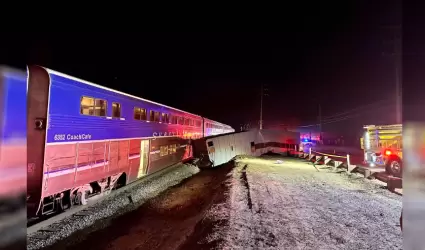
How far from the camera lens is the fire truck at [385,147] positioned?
1491 cm

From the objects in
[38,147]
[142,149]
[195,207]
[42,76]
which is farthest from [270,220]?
[142,149]

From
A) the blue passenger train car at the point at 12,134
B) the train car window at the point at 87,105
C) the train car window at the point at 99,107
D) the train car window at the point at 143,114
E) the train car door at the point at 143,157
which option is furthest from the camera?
the train car door at the point at 143,157

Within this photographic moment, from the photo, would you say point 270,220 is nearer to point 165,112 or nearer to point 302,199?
point 302,199

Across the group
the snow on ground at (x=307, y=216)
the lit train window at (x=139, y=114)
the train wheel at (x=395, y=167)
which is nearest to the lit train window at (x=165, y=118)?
the lit train window at (x=139, y=114)

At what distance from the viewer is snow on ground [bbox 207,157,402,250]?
5.83 meters

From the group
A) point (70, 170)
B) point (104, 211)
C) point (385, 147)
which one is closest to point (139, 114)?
point (104, 211)

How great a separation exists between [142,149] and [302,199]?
6882 millimetres

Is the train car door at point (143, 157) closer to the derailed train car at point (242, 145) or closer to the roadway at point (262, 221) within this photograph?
the roadway at point (262, 221)

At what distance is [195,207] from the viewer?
10.4m

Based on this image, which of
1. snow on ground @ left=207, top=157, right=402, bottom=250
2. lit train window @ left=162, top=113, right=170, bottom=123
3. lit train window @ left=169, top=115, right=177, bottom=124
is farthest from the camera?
lit train window @ left=169, top=115, right=177, bottom=124

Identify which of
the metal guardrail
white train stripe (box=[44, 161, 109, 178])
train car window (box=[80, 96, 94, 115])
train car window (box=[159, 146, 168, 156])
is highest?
train car window (box=[80, 96, 94, 115])

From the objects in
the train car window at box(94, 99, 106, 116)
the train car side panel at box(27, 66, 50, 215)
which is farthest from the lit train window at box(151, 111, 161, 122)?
the train car side panel at box(27, 66, 50, 215)

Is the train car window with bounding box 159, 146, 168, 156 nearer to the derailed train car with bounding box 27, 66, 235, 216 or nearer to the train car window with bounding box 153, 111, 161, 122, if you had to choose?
the derailed train car with bounding box 27, 66, 235, 216

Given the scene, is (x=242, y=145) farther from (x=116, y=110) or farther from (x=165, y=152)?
(x=116, y=110)
